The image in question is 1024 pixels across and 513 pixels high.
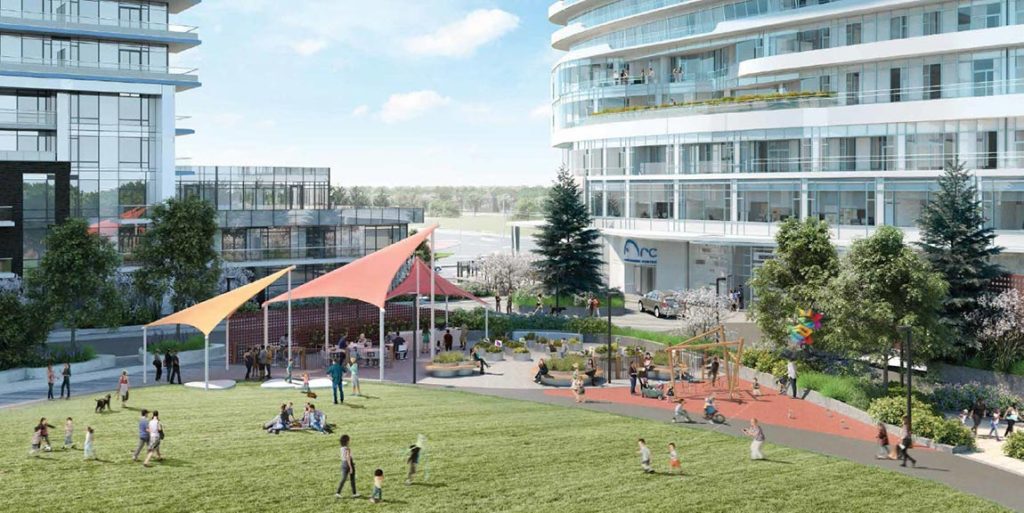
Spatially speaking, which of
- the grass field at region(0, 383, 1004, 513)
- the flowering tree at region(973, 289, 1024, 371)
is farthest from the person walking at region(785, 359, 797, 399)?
the flowering tree at region(973, 289, 1024, 371)

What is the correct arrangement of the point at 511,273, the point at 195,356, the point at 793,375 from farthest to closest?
1. the point at 511,273
2. the point at 195,356
3. the point at 793,375

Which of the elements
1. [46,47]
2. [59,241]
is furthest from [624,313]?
[46,47]

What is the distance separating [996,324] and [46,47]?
179 feet

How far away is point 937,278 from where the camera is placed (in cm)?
4131

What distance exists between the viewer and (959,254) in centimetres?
4456

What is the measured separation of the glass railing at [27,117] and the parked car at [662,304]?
3776 centimetres

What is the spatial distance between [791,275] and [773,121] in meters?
20.4

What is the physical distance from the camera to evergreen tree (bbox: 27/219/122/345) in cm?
4647

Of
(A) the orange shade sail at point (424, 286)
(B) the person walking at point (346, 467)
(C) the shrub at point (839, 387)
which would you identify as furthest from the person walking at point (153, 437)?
(C) the shrub at point (839, 387)

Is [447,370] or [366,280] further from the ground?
[366,280]

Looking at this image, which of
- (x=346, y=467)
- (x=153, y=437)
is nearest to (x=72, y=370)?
(x=153, y=437)

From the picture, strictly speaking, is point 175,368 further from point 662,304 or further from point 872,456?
point 662,304

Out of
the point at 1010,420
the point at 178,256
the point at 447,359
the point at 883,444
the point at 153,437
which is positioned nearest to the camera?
the point at 153,437

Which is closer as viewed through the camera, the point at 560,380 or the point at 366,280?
the point at 560,380
